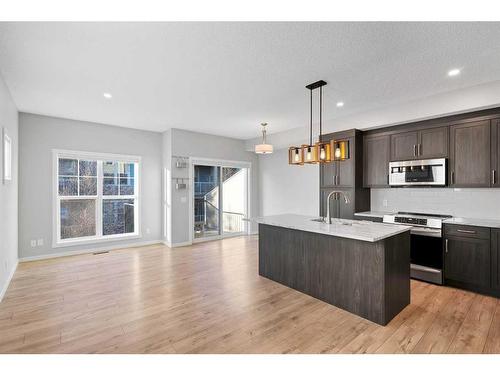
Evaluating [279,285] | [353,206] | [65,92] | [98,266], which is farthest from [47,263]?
[353,206]

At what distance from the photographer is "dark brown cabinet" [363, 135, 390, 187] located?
4.43 metres

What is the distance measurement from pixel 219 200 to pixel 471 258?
199 inches

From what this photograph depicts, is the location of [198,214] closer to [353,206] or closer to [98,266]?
[98,266]

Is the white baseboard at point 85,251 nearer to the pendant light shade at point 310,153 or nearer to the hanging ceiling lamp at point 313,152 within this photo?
the hanging ceiling lamp at point 313,152

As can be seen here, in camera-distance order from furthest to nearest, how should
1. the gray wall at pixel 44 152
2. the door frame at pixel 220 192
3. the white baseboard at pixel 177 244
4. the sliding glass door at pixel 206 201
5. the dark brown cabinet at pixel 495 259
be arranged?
the sliding glass door at pixel 206 201 → the door frame at pixel 220 192 → the white baseboard at pixel 177 244 → the gray wall at pixel 44 152 → the dark brown cabinet at pixel 495 259

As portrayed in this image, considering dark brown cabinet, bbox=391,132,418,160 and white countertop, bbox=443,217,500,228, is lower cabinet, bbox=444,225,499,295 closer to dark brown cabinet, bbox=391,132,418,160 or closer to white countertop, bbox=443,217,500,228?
white countertop, bbox=443,217,500,228

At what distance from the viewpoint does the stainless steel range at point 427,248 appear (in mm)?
3529

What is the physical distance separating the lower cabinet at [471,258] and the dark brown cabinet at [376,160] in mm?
1309

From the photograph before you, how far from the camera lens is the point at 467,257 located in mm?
3301

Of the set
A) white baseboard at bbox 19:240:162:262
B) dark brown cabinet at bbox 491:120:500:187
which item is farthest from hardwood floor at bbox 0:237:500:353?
dark brown cabinet at bbox 491:120:500:187

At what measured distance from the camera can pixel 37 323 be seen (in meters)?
2.53

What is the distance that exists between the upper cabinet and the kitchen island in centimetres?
172

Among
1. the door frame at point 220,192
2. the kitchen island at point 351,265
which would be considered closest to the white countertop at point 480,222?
the kitchen island at point 351,265

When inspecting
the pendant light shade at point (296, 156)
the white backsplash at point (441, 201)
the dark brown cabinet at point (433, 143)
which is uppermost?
the dark brown cabinet at point (433, 143)
